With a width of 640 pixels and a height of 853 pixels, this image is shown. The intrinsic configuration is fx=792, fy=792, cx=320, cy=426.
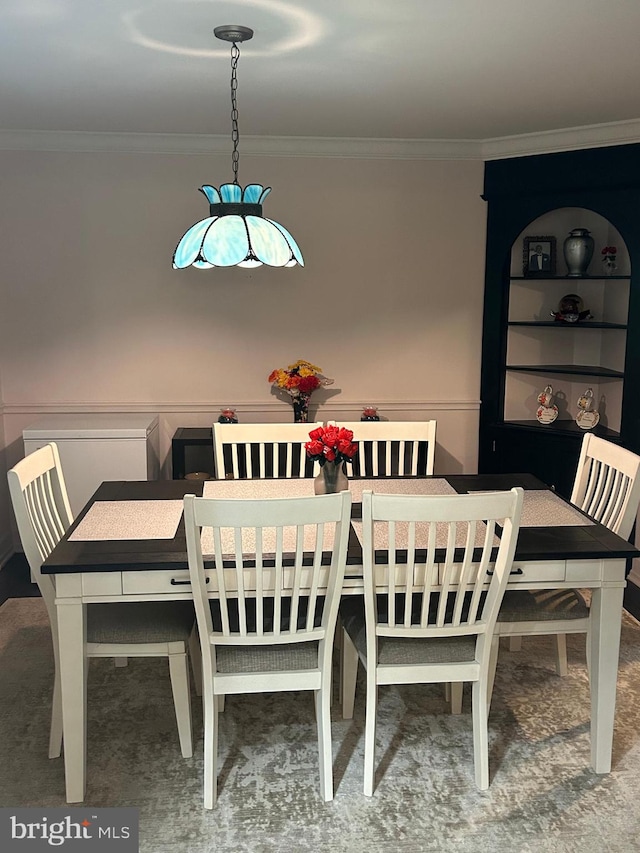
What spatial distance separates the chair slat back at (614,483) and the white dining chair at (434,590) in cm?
57

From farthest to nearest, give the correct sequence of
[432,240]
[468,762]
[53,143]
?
[432,240] < [53,143] < [468,762]

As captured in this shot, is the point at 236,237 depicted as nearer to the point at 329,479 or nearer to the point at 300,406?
the point at 329,479

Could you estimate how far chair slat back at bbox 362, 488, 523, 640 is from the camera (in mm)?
2268

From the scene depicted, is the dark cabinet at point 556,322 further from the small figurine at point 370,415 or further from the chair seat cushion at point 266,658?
the chair seat cushion at point 266,658

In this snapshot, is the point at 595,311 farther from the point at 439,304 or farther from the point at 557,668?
the point at 557,668

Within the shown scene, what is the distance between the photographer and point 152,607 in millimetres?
2697

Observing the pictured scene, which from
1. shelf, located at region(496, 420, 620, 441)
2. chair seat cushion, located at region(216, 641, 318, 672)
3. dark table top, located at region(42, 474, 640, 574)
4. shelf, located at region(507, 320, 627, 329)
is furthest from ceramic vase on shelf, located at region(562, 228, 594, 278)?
chair seat cushion, located at region(216, 641, 318, 672)

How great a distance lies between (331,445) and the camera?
2.84 metres

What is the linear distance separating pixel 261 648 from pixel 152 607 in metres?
0.45

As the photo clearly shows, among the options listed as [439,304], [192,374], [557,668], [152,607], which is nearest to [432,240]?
[439,304]

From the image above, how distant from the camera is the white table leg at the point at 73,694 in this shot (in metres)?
2.39

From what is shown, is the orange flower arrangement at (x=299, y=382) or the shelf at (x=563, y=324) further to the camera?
the orange flower arrangement at (x=299, y=382)

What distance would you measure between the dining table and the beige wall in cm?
191
